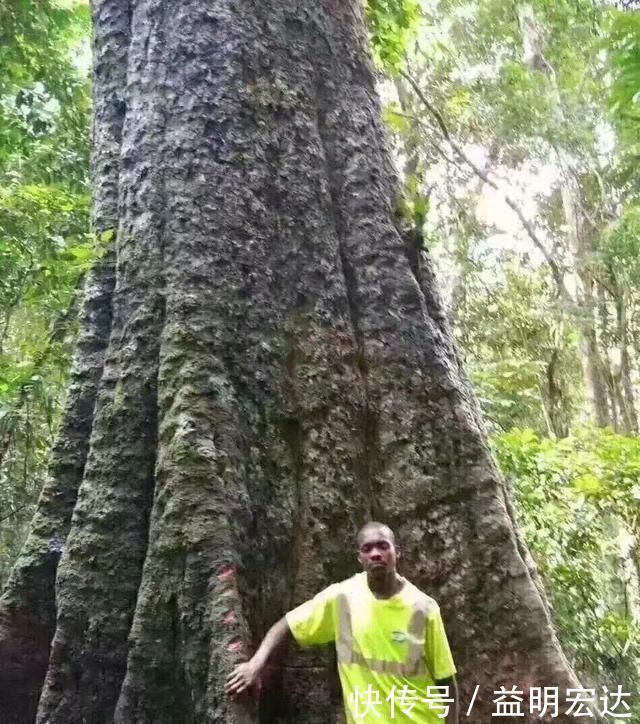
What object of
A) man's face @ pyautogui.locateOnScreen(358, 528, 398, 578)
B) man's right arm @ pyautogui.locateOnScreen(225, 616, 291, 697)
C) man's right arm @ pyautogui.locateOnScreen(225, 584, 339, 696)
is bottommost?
man's right arm @ pyautogui.locateOnScreen(225, 616, 291, 697)

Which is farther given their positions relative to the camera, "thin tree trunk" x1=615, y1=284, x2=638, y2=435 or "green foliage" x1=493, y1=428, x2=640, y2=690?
"thin tree trunk" x1=615, y1=284, x2=638, y2=435

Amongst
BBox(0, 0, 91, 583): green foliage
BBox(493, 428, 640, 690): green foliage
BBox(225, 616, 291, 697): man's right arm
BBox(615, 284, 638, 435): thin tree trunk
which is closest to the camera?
BBox(225, 616, 291, 697): man's right arm

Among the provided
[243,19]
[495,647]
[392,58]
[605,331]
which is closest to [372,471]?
[495,647]

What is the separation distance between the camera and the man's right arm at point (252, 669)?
2.43 meters

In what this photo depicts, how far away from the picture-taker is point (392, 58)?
6125 millimetres

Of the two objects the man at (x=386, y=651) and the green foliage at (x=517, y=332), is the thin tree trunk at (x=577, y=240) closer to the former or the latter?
the green foliage at (x=517, y=332)

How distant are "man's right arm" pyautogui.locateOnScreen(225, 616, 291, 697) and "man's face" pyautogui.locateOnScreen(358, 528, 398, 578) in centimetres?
36

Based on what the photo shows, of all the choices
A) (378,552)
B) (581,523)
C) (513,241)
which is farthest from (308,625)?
(513,241)

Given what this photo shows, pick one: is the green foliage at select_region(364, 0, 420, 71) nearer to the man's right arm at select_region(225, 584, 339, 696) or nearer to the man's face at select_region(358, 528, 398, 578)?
the man's face at select_region(358, 528, 398, 578)

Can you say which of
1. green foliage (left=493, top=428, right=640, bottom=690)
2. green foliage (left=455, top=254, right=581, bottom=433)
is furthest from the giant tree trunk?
green foliage (left=455, top=254, right=581, bottom=433)

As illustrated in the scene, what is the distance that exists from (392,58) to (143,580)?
4.67 metres

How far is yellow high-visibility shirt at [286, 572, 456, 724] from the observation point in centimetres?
248

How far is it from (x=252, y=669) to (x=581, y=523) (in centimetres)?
452

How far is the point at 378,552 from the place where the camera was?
2.47 meters
